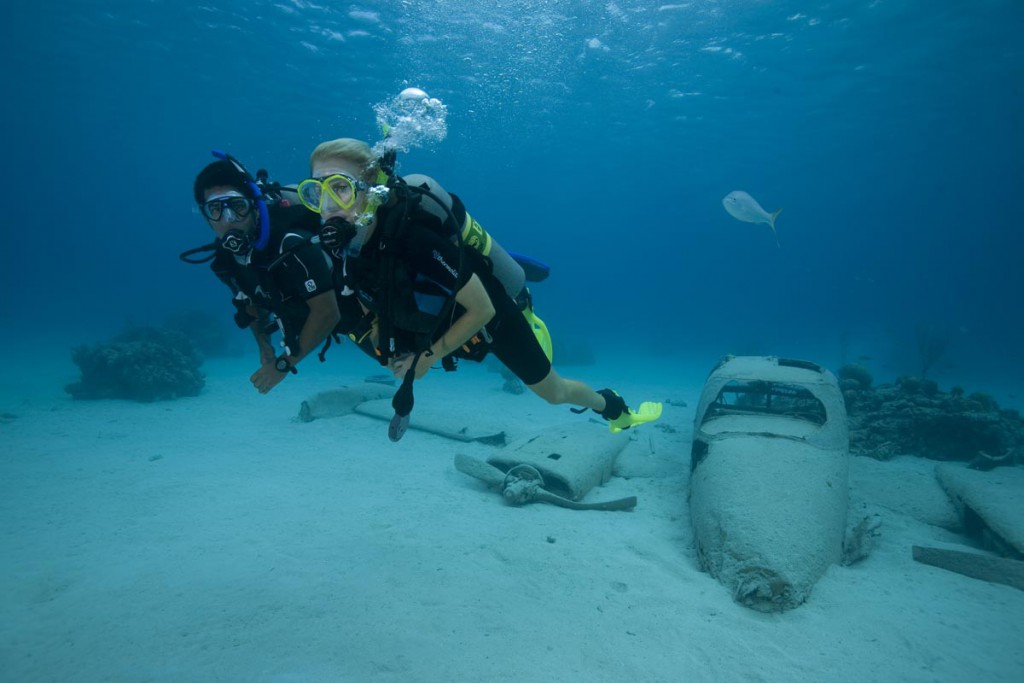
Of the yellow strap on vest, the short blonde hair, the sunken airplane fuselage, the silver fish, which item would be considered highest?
the silver fish

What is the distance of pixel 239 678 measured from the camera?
277 cm

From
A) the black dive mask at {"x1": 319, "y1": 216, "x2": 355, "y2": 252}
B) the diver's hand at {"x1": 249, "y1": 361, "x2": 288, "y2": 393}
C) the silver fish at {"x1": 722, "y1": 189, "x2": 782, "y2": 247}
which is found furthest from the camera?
the silver fish at {"x1": 722, "y1": 189, "x2": 782, "y2": 247}

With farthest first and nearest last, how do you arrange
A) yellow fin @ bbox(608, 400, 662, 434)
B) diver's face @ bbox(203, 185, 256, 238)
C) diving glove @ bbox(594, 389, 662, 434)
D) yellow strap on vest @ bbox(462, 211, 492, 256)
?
yellow fin @ bbox(608, 400, 662, 434) → diving glove @ bbox(594, 389, 662, 434) → diver's face @ bbox(203, 185, 256, 238) → yellow strap on vest @ bbox(462, 211, 492, 256)

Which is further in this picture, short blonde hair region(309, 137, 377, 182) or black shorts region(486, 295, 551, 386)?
black shorts region(486, 295, 551, 386)

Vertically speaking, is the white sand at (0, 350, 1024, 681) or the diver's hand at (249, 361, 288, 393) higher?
the diver's hand at (249, 361, 288, 393)

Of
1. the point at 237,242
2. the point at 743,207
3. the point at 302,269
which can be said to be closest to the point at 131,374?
the point at 237,242

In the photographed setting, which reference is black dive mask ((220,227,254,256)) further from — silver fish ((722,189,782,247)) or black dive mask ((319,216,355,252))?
silver fish ((722,189,782,247))

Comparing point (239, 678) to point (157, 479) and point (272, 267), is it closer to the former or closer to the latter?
point (272, 267)

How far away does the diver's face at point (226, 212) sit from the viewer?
139 inches

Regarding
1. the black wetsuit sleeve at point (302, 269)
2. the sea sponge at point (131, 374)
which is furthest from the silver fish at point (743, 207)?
the sea sponge at point (131, 374)

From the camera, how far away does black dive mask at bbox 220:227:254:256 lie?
3451mm

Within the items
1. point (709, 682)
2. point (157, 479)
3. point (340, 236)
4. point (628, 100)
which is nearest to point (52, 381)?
point (157, 479)

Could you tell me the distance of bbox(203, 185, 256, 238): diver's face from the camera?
11.6 feet

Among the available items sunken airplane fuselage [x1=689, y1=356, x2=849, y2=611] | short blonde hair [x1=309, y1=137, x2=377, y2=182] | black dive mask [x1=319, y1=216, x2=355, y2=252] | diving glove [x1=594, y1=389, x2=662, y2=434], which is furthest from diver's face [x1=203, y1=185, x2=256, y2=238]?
sunken airplane fuselage [x1=689, y1=356, x2=849, y2=611]
